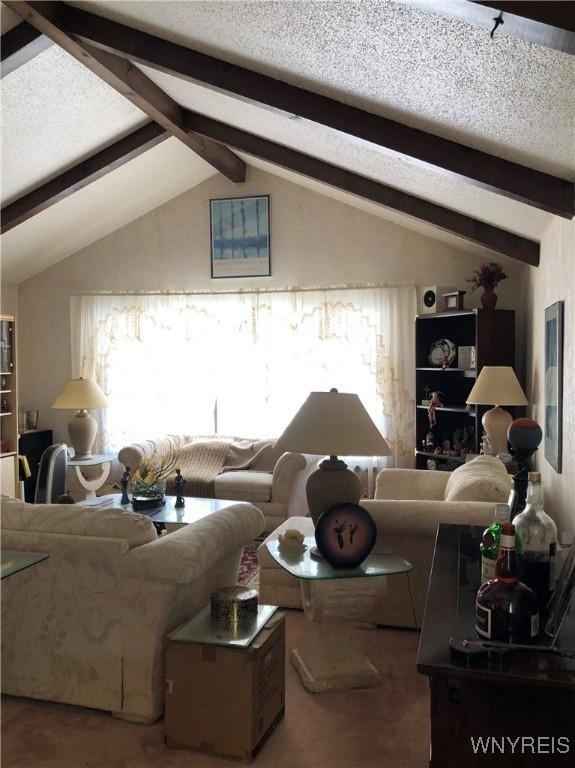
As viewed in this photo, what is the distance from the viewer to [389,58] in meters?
2.57

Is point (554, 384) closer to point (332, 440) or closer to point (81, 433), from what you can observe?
point (332, 440)

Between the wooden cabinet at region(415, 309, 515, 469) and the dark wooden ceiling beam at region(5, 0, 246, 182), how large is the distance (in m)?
2.48

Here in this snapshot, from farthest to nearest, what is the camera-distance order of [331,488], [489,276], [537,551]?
[489,276]
[331,488]
[537,551]

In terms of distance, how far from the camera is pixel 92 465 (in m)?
6.64

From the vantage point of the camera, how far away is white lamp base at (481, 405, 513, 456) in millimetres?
4887

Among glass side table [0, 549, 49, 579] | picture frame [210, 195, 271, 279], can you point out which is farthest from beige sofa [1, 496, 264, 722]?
picture frame [210, 195, 271, 279]

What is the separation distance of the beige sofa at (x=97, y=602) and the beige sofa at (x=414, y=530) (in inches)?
34.6

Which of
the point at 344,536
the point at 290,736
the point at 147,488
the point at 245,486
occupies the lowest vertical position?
the point at 290,736

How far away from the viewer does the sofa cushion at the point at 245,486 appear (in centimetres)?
569

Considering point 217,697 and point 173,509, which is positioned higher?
point 173,509

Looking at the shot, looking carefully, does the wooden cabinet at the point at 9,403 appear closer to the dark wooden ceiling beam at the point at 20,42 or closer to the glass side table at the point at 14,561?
the dark wooden ceiling beam at the point at 20,42

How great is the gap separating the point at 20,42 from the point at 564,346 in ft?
11.8

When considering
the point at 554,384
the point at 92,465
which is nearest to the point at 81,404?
the point at 92,465

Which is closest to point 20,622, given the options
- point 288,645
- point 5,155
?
point 288,645
